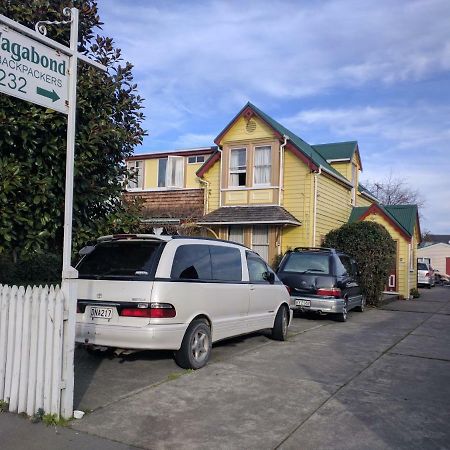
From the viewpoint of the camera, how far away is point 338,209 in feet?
69.8

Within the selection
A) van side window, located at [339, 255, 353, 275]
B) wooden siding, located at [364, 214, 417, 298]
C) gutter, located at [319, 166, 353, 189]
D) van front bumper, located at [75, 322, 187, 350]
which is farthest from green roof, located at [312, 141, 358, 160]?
van front bumper, located at [75, 322, 187, 350]

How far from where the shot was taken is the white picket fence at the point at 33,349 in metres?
4.89

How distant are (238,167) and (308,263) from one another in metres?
7.56

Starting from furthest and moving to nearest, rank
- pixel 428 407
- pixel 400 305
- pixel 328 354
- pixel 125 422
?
1. pixel 400 305
2. pixel 328 354
3. pixel 428 407
4. pixel 125 422

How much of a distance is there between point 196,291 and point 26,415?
2.71 metres

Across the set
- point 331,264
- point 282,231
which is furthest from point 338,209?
point 331,264

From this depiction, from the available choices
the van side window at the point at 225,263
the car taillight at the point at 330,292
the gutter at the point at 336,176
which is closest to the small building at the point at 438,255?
the gutter at the point at 336,176

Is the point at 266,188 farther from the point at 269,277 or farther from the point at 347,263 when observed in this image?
the point at 269,277

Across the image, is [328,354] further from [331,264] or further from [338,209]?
[338,209]

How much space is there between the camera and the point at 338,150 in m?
23.5

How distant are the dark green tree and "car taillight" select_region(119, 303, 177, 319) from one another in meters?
1.46

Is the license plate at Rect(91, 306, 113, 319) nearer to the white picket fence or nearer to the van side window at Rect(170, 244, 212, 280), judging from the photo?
the van side window at Rect(170, 244, 212, 280)

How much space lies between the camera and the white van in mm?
6348

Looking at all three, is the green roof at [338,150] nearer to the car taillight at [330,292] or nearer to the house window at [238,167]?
the house window at [238,167]
